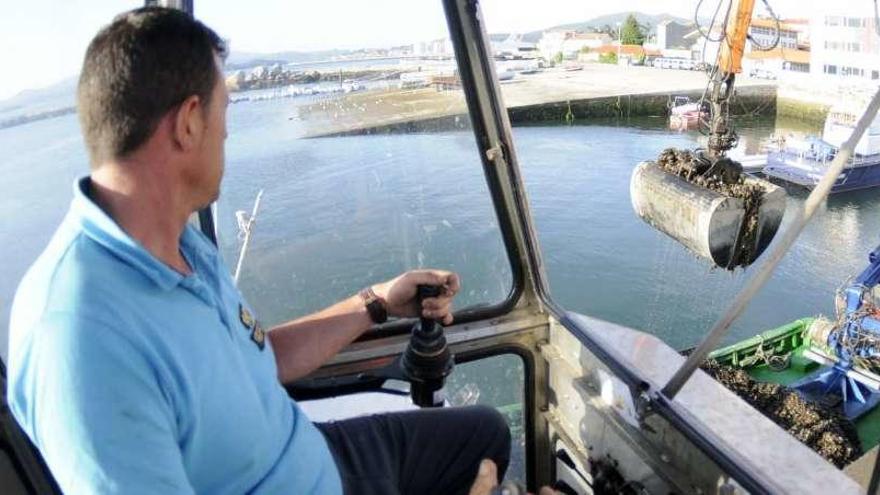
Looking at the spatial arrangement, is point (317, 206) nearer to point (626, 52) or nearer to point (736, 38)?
point (736, 38)

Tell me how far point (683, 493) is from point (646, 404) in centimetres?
21

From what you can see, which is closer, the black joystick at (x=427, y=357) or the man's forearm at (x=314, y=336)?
the man's forearm at (x=314, y=336)

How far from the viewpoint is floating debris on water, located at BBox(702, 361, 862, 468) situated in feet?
32.1

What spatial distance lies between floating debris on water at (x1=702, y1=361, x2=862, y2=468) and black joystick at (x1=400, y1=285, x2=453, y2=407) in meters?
8.76

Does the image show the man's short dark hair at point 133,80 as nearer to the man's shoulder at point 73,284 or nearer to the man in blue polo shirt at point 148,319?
the man in blue polo shirt at point 148,319

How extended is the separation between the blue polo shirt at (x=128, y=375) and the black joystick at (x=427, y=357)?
59cm

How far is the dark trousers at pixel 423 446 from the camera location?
160 cm

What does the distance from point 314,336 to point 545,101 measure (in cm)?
1992

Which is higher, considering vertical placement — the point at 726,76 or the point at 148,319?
the point at 726,76

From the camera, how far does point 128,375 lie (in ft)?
3.02

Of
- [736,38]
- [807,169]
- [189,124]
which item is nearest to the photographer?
[189,124]

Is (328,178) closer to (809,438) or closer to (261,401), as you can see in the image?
(261,401)

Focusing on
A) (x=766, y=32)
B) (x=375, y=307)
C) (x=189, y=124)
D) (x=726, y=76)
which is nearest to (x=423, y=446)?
(x=375, y=307)

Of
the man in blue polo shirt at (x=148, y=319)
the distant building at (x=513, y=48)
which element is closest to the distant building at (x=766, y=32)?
the distant building at (x=513, y=48)
